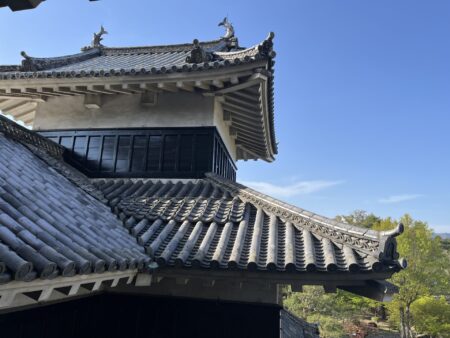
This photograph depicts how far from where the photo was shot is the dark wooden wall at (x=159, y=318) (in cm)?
502

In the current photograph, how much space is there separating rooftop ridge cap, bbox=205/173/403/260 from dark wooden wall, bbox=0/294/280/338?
141cm

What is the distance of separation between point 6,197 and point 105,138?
4.56 meters

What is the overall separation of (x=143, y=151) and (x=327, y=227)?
4862 millimetres

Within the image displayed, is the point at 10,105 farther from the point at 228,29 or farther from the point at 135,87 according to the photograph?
the point at 228,29

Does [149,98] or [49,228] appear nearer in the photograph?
[49,228]

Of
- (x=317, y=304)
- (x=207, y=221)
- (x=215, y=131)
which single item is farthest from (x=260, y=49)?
(x=317, y=304)

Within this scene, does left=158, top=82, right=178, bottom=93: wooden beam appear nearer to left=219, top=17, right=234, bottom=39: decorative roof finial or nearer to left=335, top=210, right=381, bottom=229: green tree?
left=219, top=17, right=234, bottom=39: decorative roof finial

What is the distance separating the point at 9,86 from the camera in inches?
313

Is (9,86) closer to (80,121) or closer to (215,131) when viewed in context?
(80,121)

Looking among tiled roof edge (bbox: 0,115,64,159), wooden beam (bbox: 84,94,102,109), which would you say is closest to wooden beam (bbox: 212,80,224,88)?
wooden beam (bbox: 84,94,102,109)

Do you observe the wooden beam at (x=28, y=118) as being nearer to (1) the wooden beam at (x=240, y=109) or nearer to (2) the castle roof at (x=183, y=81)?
(2) the castle roof at (x=183, y=81)

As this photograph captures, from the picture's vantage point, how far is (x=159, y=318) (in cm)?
534

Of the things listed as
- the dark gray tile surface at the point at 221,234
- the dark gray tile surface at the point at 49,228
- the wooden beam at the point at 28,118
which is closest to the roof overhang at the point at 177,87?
the wooden beam at the point at 28,118

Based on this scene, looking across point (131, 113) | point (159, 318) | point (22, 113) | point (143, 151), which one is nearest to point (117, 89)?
point (131, 113)
